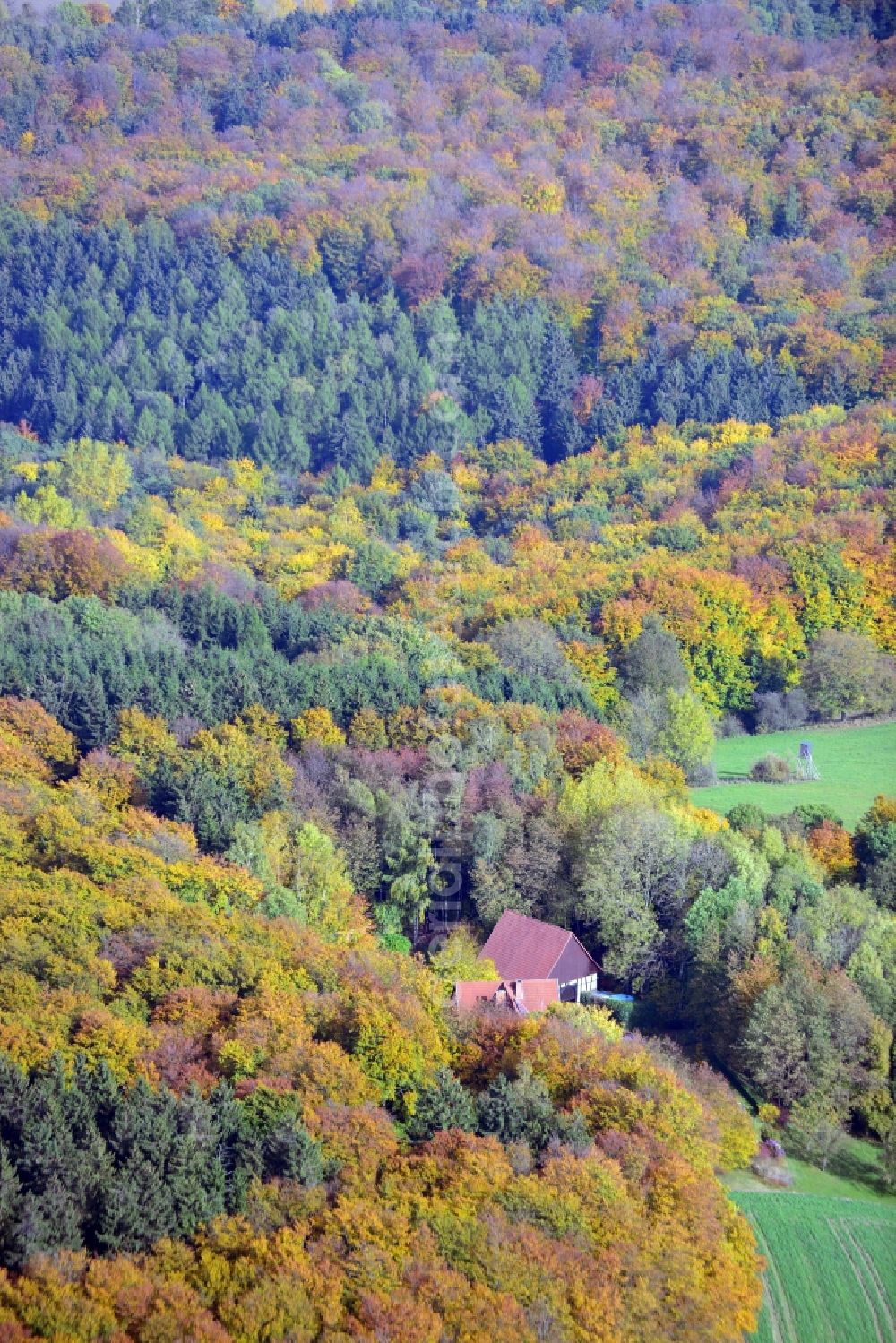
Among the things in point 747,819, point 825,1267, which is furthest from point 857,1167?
point 747,819

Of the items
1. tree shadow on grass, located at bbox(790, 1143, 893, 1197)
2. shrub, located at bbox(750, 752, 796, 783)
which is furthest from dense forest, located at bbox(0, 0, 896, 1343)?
tree shadow on grass, located at bbox(790, 1143, 893, 1197)

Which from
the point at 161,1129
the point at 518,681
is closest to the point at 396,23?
the point at 518,681

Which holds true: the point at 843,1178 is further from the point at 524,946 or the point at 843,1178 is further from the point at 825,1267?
the point at 524,946

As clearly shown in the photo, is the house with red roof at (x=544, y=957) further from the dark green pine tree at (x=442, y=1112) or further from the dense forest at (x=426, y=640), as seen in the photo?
the dark green pine tree at (x=442, y=1112)

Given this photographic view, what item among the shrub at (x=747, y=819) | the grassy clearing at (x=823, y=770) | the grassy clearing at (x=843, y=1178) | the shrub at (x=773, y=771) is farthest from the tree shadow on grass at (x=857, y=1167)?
the shrub at (x=773, y=771)

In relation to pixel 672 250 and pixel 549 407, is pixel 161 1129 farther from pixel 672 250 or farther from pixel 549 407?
pixel 672 250
